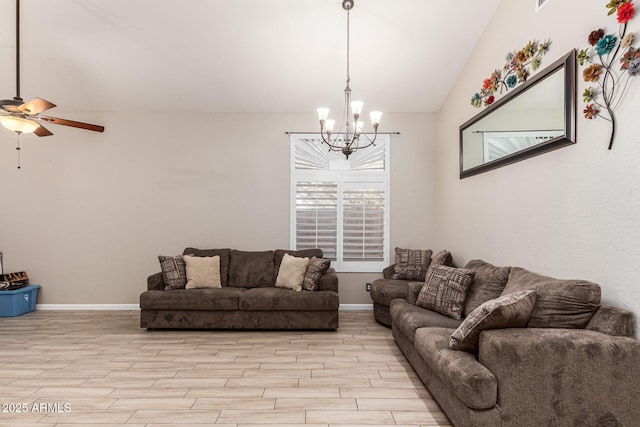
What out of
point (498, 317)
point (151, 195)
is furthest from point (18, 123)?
point (498, 317)

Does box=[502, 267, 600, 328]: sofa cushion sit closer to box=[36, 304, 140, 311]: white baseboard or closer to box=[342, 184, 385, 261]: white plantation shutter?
box=[342, 184, 385, 261]: white plantation shutter

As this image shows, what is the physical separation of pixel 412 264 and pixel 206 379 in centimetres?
303

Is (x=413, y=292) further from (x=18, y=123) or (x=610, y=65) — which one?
(x=18, y=123)

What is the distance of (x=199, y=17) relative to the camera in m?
3.94

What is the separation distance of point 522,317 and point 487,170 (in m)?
2.06

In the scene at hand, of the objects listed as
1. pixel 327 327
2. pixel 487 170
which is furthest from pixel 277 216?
pixel 487 170

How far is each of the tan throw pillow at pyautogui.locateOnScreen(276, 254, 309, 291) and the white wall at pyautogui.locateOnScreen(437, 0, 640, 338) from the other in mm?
2065

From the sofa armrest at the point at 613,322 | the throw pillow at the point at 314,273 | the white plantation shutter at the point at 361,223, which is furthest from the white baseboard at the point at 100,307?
the sofa armrest at the point at 613,322

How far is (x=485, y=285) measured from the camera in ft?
10.9

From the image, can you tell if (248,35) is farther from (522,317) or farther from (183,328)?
(522,317)

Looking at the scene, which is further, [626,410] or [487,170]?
[487,170]

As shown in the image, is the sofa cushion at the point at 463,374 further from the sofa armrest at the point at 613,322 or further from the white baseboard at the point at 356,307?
the white baseboard at the point at 356,307

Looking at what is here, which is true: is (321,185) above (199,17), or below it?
below

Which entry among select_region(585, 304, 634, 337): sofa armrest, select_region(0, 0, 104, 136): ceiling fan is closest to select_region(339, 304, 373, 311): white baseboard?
select_region(585, 304, 634, 337): sofa armrest
